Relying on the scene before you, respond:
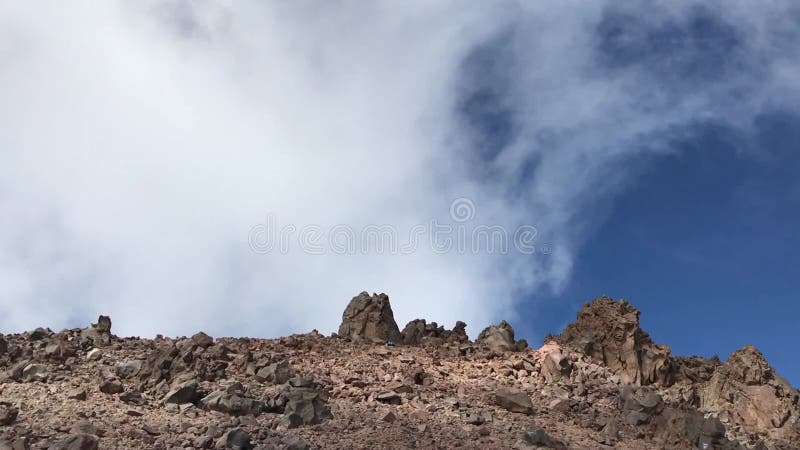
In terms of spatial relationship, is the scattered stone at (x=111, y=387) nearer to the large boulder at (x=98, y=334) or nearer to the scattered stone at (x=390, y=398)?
the large boulder at (x=98, y=334)

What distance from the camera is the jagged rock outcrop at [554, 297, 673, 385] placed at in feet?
97.5

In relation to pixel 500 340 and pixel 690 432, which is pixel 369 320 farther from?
pixel 690 432

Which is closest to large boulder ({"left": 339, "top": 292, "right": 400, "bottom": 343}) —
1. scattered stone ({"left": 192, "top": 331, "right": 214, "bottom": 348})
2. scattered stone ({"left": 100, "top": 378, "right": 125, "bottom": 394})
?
scattered stone ({"left": 192, "top": 331, "right": 214, "bottom": 348})

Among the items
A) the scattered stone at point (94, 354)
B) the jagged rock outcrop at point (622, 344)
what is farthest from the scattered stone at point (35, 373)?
the jagged rock outcrop at point (622, 344)

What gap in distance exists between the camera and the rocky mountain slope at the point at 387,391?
20.7 m

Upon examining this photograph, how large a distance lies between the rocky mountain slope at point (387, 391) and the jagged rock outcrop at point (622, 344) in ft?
0.18

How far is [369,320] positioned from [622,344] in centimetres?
963

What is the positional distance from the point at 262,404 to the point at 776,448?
1695 cm

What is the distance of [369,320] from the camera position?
1202 inches

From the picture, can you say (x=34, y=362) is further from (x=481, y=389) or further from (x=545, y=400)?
(x=545, y=400)

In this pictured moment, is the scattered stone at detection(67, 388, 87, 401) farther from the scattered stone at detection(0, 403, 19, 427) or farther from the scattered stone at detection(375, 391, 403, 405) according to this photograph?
the scattered stone at detection(375, 391, 403, 405)

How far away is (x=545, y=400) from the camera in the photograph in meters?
26.0

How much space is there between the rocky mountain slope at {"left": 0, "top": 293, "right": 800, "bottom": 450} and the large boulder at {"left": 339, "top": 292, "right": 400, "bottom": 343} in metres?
0.05

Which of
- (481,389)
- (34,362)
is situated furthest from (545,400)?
(34,362)
